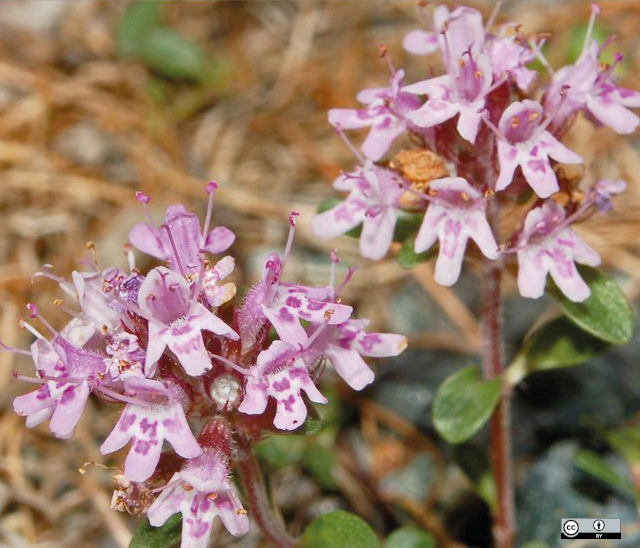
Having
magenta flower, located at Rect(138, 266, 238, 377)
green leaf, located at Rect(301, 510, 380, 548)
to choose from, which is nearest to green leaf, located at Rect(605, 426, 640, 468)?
green leaf, located at Rect(301, 510, 380, 548)

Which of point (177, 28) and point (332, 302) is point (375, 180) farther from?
point (177, 28)

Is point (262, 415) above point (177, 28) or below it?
above

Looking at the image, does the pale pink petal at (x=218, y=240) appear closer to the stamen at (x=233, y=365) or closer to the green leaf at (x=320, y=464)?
the stamen at (x=233, y=365)

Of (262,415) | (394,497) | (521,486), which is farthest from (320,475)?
(262,415)

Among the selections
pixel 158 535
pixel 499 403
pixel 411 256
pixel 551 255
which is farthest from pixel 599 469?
pixel 158 535

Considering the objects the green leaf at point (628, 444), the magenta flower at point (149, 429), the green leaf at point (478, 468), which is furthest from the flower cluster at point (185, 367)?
the green leaf at point (628, 444)

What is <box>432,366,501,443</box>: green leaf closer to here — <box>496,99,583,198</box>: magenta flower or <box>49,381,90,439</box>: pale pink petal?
<box>496,99,583,198</box>: magenta flower

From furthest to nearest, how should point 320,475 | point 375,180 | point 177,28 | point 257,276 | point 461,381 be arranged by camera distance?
point 177,28 < point 257,276 < point 320,475 < point 461,381 < point 375,180
